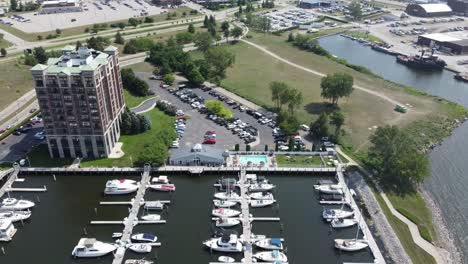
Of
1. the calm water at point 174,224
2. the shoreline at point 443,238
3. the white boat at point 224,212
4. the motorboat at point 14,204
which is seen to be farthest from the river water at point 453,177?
the motorboat at point 14,204

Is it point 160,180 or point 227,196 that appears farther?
point 160,180

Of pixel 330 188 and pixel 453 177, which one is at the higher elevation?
pixel 330 188

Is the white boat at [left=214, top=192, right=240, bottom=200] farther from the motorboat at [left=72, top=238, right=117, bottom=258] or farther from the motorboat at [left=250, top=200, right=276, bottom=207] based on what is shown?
the motorboat at [left=72, top=238, right=117, bottom=258]

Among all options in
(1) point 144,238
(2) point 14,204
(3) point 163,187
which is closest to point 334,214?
(3) point 163,187

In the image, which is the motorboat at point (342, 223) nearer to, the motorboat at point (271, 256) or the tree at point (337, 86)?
the motorboat at point (271, 256)

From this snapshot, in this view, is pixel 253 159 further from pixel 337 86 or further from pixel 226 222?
pixel 337 86

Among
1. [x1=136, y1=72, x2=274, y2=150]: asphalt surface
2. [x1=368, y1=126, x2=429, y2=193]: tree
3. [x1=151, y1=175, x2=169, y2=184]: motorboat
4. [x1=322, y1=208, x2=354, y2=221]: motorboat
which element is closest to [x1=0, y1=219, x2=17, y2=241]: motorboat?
[x1=151, y1=175, x2=169, y2=184]: motorboat

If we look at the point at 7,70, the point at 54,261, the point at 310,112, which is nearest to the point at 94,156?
the point at 54,261

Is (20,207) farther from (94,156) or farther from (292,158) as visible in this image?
(292,158)
